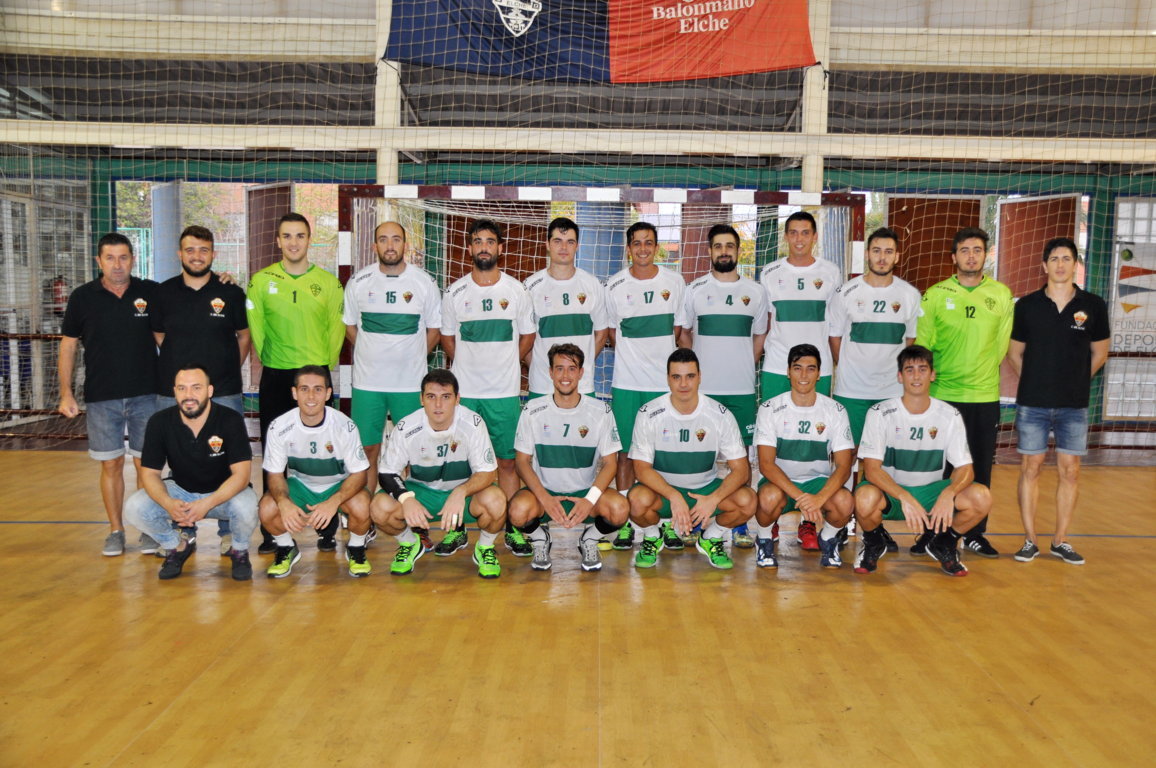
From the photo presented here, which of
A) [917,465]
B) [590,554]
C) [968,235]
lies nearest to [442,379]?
[590,554]

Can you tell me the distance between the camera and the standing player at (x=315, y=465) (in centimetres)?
500

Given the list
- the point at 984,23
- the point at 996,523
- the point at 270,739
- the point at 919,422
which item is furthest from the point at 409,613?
the point at 984,23

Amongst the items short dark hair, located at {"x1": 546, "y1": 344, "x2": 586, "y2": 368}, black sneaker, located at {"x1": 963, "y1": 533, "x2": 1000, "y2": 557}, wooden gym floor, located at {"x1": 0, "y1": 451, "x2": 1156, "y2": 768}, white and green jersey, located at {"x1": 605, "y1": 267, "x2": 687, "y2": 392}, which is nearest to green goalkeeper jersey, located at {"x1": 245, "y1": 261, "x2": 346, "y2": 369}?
wooden gym floor, located at {"x1": 0, "y1": 451, "x2": 1156, "y2": 768}

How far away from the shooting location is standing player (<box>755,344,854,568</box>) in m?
5.20

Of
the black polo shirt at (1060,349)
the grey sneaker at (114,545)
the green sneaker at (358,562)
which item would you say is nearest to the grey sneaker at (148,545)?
the grey sneaker at (114,545)

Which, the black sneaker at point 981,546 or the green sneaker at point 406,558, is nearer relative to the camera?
the green sneaker at point 406,558

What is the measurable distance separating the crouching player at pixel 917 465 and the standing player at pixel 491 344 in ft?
6.81

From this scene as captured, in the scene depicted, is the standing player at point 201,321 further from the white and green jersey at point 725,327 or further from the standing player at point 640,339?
the white and green jersey at point 725,327

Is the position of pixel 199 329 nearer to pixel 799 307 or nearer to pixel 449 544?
pixel 449 544

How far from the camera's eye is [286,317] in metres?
5.45

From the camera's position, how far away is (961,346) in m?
5.45

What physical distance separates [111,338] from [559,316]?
2684 mm

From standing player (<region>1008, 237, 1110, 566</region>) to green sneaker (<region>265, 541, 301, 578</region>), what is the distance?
4.32 m

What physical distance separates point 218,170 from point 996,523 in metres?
9.24
